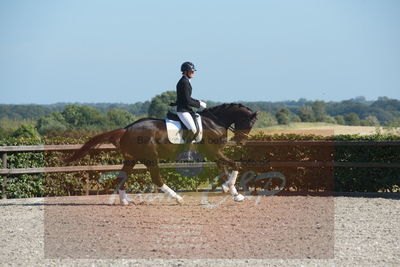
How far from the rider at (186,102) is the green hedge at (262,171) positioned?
117 inches

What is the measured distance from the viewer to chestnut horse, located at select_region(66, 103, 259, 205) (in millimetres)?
11703

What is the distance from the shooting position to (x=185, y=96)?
463 inches

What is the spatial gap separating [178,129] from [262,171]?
11.1ft

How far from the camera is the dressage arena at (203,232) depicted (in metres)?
7.54

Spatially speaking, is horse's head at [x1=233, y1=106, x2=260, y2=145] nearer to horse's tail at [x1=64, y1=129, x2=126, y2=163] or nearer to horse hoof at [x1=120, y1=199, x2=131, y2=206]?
horse's tail at [x1=64, y1=129, x2=126, y2=163]

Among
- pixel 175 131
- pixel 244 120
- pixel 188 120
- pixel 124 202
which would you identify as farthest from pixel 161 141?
pixel 244 120

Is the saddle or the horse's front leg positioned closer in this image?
the saddle

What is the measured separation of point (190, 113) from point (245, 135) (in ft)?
4.61

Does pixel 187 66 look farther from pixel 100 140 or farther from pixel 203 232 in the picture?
pixel 203 232

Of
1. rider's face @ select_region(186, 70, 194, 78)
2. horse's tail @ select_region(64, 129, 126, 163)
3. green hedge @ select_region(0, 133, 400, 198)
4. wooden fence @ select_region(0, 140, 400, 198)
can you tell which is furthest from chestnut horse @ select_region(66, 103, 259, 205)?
green hedge @ select_region(0, 133, 400, 198)

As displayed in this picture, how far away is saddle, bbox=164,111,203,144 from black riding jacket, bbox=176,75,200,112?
0.61ft

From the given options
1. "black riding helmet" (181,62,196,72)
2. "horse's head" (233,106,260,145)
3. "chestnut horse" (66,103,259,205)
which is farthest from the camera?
"horse's head" (233,106,260,145)

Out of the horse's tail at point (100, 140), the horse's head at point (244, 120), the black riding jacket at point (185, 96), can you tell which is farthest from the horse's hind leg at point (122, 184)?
the horse's head at point (244, 120)

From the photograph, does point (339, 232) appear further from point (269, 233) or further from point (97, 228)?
point (97, 228)
